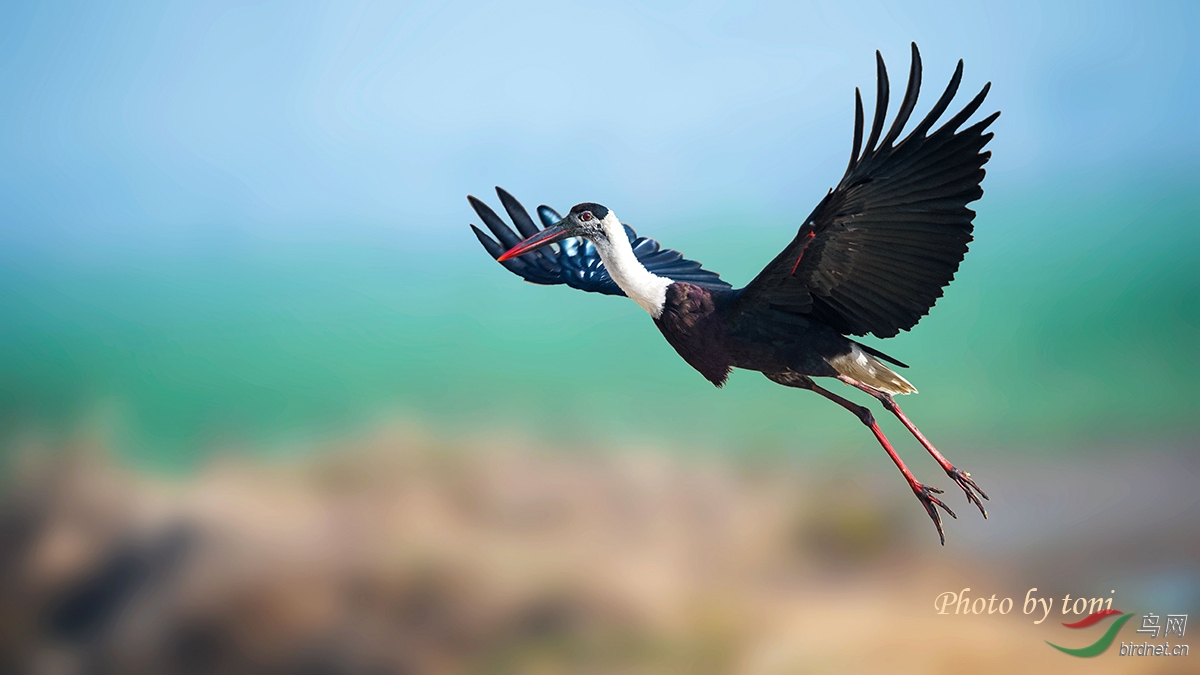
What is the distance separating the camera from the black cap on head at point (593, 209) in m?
2.60

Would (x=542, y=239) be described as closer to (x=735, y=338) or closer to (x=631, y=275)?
(x=631, y=275)

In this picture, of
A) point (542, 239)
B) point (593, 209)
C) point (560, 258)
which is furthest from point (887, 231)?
point (560, 258)

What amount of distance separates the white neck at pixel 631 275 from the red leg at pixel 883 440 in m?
0.38

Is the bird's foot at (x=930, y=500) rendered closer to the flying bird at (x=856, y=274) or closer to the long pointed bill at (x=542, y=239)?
the flying bird at (x=856, y=274)

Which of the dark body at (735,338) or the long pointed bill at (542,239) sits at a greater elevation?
the long pointed bill at (542,239)

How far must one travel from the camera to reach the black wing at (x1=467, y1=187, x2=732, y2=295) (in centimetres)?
307

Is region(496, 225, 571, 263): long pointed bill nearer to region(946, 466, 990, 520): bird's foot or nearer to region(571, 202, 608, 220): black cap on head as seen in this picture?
region(571, 202, 608, 220): black cap on head

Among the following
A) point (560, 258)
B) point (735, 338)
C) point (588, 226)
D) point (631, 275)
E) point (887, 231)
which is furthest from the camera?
point (560, 258)

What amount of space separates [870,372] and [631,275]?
701 mm

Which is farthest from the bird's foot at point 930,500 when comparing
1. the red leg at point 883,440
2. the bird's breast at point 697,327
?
the bird's breast at point 697,327

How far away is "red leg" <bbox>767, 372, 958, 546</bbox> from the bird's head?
60 centimetres

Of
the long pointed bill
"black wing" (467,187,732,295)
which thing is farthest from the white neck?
"black wing" (467,187,732,295)

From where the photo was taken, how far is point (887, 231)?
2.19 meters

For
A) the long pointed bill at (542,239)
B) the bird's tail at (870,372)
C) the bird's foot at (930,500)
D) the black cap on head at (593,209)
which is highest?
the black cap on head at (593,209)
